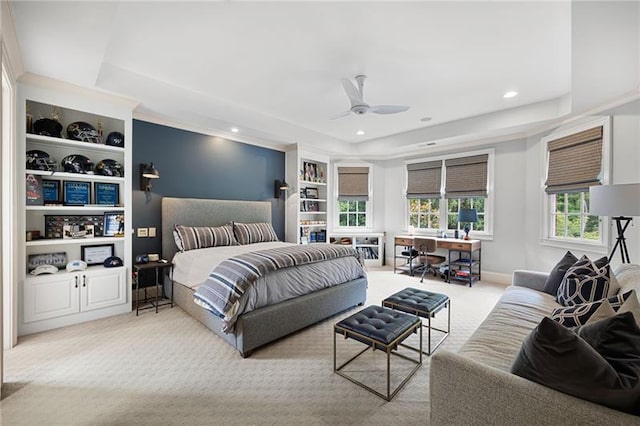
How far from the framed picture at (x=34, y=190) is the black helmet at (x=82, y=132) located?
0.57m

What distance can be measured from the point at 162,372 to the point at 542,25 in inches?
163

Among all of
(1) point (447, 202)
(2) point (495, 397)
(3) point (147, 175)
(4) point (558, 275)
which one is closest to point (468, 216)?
(1) point (447, 202)

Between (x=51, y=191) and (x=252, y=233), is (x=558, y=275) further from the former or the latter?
(x=51, y=191)

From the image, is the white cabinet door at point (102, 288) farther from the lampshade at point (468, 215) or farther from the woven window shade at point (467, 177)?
the woven window shade at point (467, 177)

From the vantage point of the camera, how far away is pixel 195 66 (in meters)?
2.99

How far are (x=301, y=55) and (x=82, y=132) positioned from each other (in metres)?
2.62

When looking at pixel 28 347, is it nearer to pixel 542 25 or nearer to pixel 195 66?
pixel 195 66

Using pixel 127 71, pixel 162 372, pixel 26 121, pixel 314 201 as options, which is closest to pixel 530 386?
pixel 162 372

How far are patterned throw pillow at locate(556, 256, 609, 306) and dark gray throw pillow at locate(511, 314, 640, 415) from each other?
128 cm

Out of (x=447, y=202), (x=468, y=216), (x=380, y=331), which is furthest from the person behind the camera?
(x=447, y=202)

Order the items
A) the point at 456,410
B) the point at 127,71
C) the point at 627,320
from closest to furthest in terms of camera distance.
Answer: the point at 627,320 < the point at 456,410 < the point at 127,71

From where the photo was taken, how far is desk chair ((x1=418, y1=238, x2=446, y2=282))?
16.3 ft

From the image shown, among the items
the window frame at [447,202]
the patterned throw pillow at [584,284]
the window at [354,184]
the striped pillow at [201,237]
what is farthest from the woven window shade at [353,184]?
the patterned throw pillow at [584,284]

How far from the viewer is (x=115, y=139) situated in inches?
132
